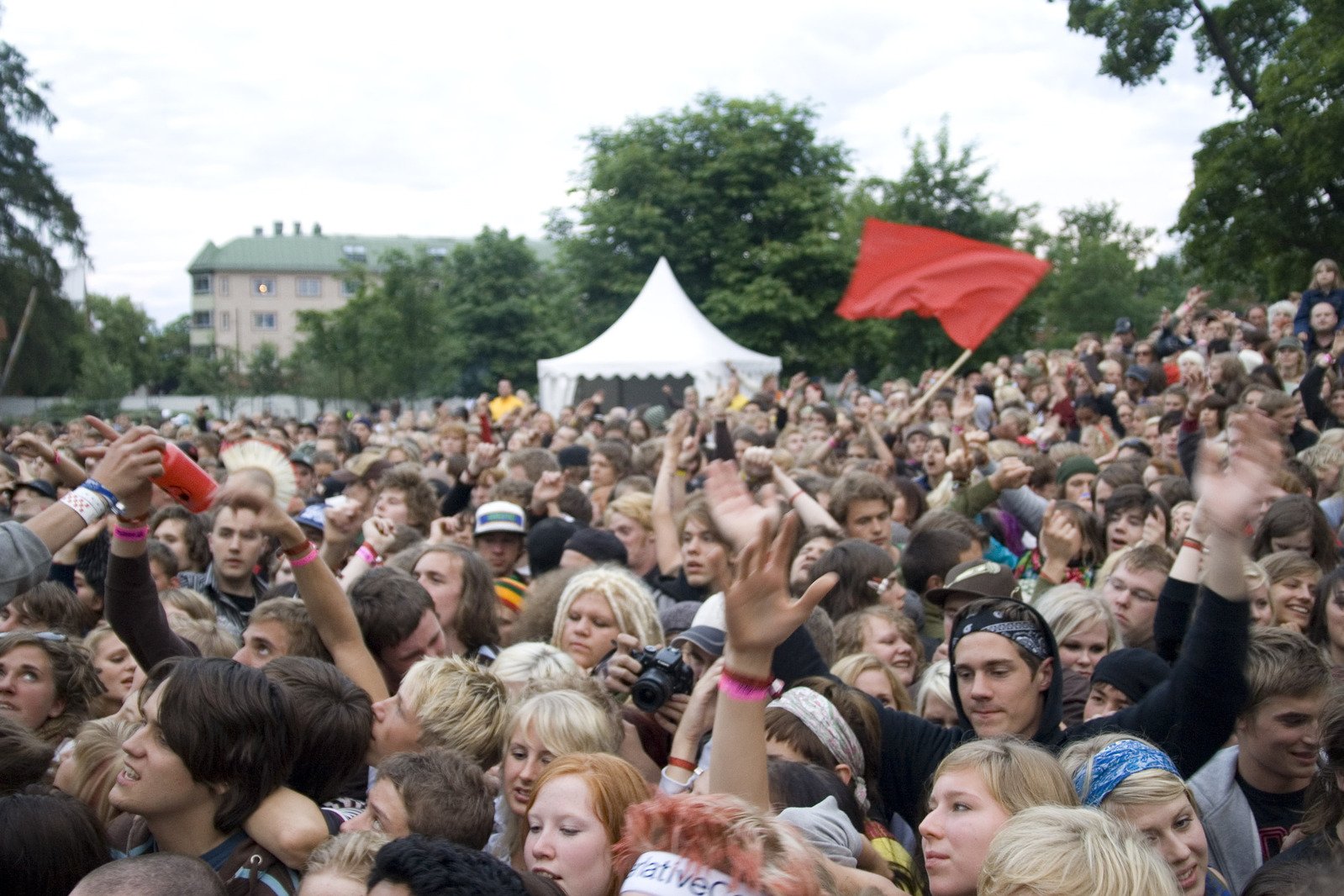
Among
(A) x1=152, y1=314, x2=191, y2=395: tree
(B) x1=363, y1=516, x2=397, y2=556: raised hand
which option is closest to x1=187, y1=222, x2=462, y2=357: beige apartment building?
(A) x1=152, y1=314, x2=191, y2=395: tree

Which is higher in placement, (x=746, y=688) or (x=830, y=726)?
(x=746, y=688)

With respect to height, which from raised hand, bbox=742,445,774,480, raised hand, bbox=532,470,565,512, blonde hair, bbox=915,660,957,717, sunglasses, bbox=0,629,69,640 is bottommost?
blonde hair, bbox=915,660,957,717

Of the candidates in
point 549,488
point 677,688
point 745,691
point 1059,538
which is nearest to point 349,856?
point 745,691

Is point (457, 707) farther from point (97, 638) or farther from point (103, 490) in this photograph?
point (97, 638)

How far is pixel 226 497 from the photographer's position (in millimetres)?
3990

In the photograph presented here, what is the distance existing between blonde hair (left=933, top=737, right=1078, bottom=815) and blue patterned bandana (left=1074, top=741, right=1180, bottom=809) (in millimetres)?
101

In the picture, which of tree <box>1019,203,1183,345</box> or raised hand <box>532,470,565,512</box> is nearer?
raised hand <box>532,470,565,512</box>

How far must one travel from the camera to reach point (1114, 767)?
9.45 ft

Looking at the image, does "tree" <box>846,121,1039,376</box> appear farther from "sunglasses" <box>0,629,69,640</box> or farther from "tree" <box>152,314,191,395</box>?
"tree" <box>152,314,191,395</box>

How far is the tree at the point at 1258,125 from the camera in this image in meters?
16.7

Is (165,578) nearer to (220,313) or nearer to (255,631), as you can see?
(255,631)

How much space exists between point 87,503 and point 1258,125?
18.6m

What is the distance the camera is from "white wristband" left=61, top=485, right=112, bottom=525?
11.9 ft

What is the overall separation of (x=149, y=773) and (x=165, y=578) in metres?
3.19
